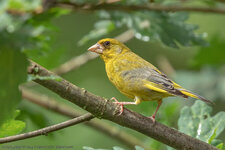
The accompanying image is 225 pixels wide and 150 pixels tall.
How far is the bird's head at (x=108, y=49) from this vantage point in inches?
148

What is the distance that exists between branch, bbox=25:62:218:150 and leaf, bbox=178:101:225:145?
32 cm

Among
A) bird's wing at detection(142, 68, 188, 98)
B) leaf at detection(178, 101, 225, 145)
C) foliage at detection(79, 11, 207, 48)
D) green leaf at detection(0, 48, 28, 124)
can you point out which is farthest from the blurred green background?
green leaf at detection(0, 48, 28, 124)

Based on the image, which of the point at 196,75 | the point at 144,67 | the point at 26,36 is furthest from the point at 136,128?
the point at 196,75

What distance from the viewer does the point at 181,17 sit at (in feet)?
10.5

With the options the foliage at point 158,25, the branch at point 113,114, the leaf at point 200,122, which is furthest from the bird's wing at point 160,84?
the branch at point 113,114

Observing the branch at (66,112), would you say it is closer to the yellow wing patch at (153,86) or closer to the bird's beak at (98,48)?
the bird's beak at (98,48)

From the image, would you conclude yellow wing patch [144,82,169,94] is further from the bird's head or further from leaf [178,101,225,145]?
the bird's head

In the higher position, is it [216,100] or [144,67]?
[144,67]

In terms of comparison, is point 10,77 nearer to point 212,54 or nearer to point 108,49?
point 108,49

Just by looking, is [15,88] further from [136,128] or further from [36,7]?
[36,7]

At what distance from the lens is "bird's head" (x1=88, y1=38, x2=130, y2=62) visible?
377 centimetres

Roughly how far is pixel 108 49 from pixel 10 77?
2853 mm

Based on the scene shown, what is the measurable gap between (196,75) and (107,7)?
2.34 m

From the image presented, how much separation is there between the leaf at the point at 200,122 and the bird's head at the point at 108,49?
4.05 ft
